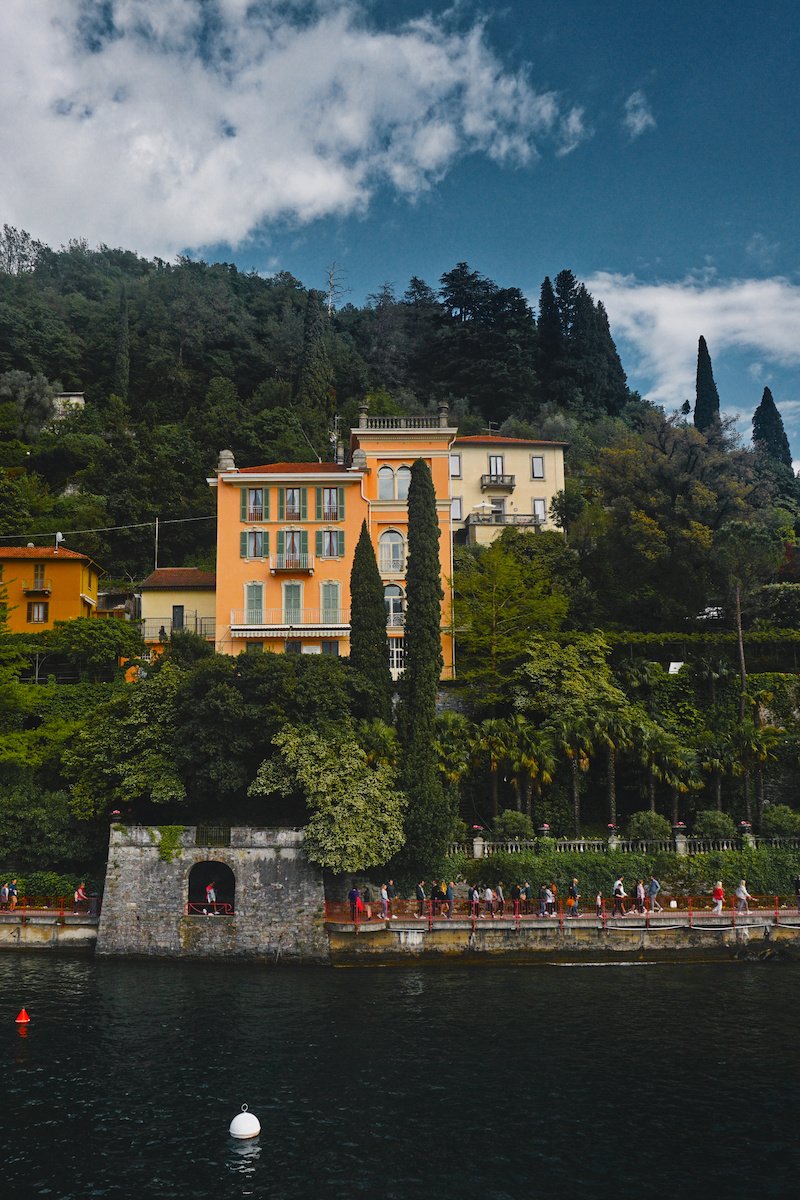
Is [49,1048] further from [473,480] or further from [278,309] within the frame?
[278,309]

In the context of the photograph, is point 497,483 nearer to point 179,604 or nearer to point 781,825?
point 179,604

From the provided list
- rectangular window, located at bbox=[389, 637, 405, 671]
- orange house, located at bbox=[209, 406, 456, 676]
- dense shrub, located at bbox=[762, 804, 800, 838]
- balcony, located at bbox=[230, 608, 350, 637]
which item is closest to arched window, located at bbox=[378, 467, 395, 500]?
orange house, located at bbox=[209, 406, 456, 676]

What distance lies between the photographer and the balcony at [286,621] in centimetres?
4497

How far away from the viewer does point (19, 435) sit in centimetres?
7319

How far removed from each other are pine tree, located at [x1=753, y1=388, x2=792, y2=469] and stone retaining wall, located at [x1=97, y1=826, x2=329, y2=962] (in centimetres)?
8366

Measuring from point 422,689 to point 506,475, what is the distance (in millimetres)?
34103

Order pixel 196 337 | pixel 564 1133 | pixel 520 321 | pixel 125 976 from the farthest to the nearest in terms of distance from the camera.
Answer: pixel 520 321 → pixel 196 337 → pixel 125 976 → pixel 564 1133

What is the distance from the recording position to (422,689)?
35469 millimetres

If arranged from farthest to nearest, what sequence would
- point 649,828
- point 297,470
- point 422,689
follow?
point 297,470 → point 422,689 → point 649,828

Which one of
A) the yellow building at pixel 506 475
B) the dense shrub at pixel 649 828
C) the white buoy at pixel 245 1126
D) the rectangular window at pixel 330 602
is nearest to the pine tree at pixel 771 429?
the yellow building at pixel 506 475

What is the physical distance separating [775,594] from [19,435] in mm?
55880

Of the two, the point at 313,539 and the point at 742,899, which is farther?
the point at 313,539

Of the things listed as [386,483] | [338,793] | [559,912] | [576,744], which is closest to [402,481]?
[386,483]

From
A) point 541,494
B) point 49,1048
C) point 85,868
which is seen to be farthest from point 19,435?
point 49,1048
